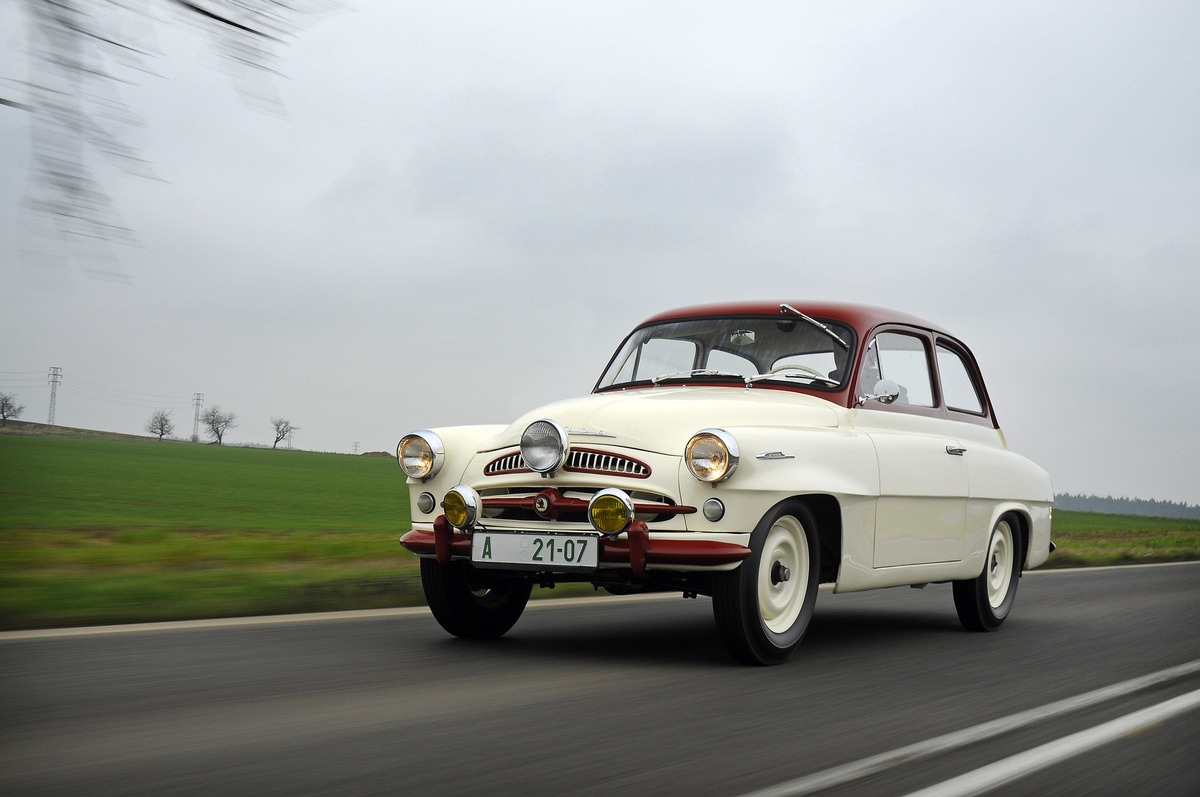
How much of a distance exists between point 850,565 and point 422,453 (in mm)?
2354

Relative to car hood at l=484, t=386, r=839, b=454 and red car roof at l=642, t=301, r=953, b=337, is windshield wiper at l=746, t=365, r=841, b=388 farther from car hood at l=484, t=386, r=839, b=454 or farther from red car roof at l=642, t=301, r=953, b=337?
red car roof at l=642, t=301, r=953, b=337

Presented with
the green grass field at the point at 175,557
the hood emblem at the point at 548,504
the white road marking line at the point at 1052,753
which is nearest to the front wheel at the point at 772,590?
the hood emblem at the point at 548,504

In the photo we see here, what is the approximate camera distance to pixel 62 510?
22203 mm

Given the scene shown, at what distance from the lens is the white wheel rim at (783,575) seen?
6055mm

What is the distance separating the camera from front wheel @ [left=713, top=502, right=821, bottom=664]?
5812 mm

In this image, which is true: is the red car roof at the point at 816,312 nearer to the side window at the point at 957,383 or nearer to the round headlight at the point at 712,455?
the side window at the point at 957,383

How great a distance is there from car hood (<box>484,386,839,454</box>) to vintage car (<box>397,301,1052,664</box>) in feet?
0.04

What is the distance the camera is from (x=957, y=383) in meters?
8.64

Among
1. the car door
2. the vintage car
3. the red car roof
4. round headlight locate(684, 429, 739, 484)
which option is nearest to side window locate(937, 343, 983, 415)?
the vintage car

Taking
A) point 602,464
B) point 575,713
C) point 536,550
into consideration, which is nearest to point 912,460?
point 602,464

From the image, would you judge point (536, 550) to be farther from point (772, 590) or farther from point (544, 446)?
point (772, 590)

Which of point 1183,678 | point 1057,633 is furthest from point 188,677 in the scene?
point 1057,633

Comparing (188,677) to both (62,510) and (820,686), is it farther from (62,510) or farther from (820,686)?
(62,510)

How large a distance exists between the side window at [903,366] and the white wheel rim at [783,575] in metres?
1.45
